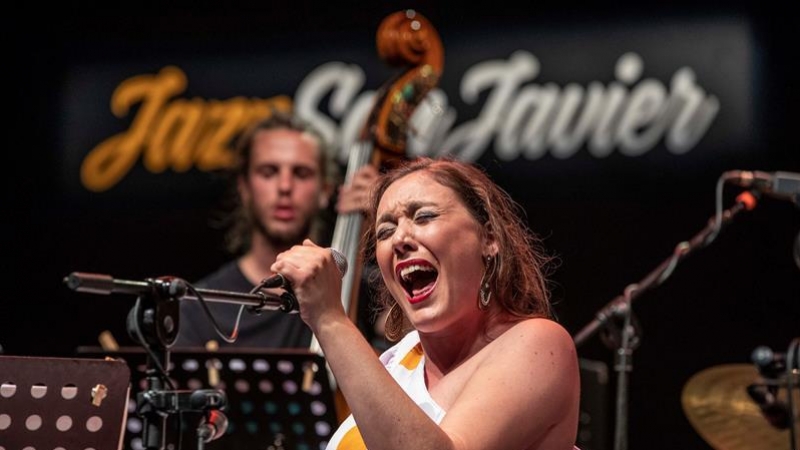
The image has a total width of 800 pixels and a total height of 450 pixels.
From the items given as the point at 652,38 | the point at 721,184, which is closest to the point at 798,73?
the point at 652,38

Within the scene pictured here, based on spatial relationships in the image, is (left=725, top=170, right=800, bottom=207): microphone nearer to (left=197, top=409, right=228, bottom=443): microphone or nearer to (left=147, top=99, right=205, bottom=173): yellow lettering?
(left=197, top=409, right=228, bottom=443): microphone

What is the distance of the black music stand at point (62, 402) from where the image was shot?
7.53ft

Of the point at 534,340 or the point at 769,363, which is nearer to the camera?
the point at 534,340

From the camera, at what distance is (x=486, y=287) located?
2.49 meters

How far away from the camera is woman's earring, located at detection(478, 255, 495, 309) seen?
8.14ft

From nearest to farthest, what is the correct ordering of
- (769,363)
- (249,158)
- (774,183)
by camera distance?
(769,363) < (774,183) < (249,158)

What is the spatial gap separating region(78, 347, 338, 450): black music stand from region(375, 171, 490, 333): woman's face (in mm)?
622

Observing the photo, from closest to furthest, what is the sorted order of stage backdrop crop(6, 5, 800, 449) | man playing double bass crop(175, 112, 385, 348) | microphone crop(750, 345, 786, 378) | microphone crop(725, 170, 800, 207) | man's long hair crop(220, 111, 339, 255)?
1. microphone crop(750, 345, 786, 378)
2. microphone crop(725, 170, 800, 207)
3. man playing double bass crop(175, 112, 385, 348)
4. man's long hair crop(220, 111, 339, 255)
5. stage backdrop crop(6, 5, 800, 449)

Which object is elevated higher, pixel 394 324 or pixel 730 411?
pixel 394 324

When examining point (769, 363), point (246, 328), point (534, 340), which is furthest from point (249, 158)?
point (534, 340)

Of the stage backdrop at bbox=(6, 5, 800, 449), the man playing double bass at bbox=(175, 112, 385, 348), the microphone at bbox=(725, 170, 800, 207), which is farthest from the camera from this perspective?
the stage backdrop at bbox=(6, 5, 800, 449)

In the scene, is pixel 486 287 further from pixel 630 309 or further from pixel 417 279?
pixel 630 309

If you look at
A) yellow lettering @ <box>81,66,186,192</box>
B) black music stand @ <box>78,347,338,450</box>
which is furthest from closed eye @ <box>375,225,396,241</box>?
yellow lettering @ <box>81,66,186,192</box>

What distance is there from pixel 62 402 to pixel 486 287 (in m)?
0.91
